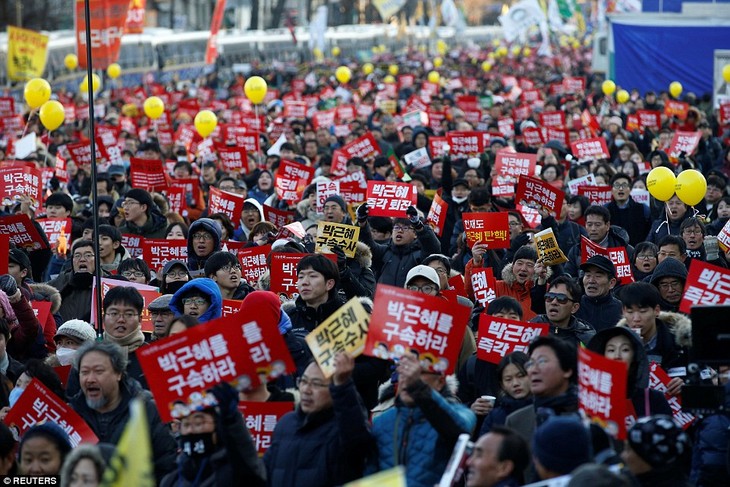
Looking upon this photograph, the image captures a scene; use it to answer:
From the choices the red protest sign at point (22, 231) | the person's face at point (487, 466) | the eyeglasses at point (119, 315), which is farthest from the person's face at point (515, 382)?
Result: the red protest sign at point (22, 231)

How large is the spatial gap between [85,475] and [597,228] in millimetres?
6958

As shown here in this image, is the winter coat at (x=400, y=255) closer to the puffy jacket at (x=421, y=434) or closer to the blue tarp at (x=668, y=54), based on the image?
the puffy jacket at (x=421, y=434)

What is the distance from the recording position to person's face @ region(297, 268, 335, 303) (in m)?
7.61

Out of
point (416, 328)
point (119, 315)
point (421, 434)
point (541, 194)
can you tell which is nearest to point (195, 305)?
point (119, 315)

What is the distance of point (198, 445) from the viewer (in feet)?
17.9

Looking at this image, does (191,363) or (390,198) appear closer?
(191,363)

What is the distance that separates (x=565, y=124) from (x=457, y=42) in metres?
52.0

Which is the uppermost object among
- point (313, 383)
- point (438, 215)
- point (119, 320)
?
point (313, 383)

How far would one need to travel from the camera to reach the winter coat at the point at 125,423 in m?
6.01

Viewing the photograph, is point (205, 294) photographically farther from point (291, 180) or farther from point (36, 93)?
point (36, 93)

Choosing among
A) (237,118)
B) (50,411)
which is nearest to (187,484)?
(50,411)

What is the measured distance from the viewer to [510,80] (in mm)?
38219

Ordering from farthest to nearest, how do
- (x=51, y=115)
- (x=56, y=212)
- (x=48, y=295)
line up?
→ 1. (x=51, y=115)
2. (x=56, y=212)
3. (x=48, y=295)

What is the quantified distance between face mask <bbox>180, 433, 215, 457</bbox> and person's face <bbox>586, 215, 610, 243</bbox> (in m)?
6.15
